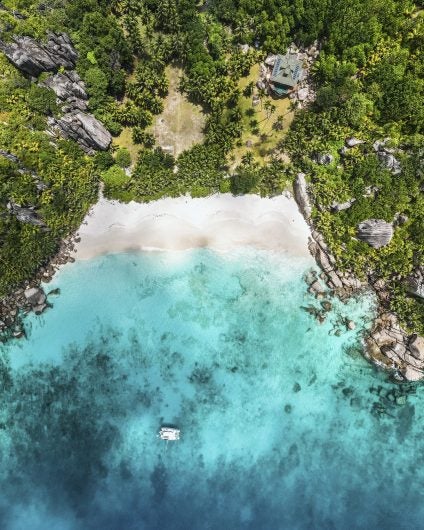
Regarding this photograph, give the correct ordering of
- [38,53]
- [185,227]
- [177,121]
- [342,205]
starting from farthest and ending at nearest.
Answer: [177,121] → [185,227] → [342,205] → [38,53]

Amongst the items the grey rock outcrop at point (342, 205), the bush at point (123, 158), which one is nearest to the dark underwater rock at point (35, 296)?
the bush at point (123, 158)

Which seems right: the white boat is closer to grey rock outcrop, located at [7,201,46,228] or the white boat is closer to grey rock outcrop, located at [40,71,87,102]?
grey rock outcrop, located at [7,201,46,228]

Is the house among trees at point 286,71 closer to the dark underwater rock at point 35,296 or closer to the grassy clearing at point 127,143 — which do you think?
the grassy clearing at point 127,143

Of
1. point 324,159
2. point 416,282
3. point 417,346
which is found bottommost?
point 417,346

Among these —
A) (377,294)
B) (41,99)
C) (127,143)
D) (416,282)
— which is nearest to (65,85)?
(41,99)

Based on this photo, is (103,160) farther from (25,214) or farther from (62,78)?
(25,214)

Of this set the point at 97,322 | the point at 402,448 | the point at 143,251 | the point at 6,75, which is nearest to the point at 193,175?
the point at 143,251
